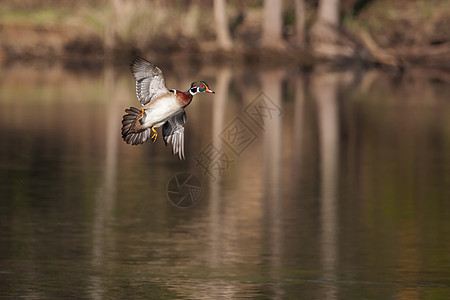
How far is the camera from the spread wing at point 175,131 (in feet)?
30.0

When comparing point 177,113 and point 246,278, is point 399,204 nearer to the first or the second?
point 246,278

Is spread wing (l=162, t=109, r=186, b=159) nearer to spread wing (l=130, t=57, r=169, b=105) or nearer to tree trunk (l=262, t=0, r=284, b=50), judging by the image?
spread wing (l=130, t=57, r=169, b=105)

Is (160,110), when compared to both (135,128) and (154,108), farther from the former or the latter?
(135,128)

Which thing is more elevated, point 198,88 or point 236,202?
point 198,88

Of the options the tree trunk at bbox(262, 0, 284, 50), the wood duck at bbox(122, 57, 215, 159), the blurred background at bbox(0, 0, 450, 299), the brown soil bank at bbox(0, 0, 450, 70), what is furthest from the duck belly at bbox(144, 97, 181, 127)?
the tree trunk at bbox(262, 0, 284, 50)

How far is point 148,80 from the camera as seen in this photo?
9.14 m

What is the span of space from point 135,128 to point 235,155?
22605mm

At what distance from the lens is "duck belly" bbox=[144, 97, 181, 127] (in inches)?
346

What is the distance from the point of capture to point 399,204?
938 inches

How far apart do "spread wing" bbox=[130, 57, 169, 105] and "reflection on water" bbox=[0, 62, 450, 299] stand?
677cm

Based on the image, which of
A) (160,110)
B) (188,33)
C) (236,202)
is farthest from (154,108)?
(188,33)

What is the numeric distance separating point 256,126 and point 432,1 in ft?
97.2

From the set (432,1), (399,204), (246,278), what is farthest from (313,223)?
(432,1)

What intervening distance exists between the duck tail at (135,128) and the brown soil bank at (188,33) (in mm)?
49405
